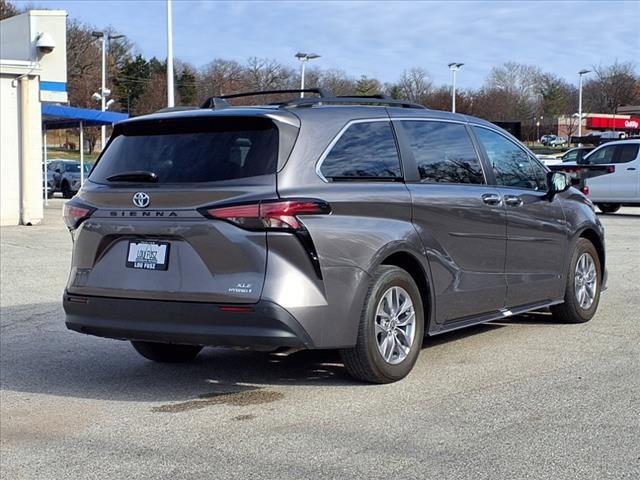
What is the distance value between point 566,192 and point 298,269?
3716 mm

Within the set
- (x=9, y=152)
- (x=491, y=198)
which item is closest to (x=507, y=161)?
(x=491, y=198)

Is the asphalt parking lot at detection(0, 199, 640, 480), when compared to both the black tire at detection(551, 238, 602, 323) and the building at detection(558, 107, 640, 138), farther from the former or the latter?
the building at detection(558, 107, 640, 138)

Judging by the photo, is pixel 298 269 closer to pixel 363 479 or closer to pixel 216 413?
pixel 216 413

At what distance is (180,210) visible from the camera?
566 centimetres

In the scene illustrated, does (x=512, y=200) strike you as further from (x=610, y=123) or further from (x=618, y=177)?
(x=610, y=123)

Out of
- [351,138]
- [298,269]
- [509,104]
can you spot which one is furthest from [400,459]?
[509,104]

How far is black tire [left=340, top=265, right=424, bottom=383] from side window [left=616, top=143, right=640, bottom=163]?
1921cm

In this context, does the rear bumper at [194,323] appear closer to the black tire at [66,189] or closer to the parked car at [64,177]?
the parked car at [64,177]

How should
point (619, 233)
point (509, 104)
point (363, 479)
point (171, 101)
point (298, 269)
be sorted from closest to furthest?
point (363, 479)
point (298, 269)
point (619, 233)
point (171, 101)
point (509, 104)

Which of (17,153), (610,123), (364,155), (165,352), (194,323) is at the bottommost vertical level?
(165,352)

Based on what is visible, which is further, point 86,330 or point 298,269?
point 86,330

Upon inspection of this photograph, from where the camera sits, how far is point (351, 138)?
6.15m

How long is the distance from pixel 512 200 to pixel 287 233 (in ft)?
8.84

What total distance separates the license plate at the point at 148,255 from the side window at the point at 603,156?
20.6 meters
